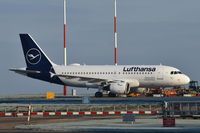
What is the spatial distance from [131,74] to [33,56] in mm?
15363

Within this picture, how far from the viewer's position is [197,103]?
39531mm

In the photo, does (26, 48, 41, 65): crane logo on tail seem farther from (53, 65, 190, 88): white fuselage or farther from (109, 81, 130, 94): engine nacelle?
(109, 81, 130, 94): engine nacelle

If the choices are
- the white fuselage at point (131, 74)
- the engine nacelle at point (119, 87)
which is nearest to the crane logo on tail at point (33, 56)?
the white fuselage at point (131, 74)

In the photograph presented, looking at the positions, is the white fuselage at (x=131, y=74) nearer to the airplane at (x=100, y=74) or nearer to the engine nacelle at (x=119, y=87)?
the airplane at (x=100, y=74)

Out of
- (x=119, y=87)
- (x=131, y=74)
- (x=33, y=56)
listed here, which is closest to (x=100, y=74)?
(x=131, y=74)

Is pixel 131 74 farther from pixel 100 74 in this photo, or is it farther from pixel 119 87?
pixel 100 74

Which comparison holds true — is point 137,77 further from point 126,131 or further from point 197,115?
point 126,131

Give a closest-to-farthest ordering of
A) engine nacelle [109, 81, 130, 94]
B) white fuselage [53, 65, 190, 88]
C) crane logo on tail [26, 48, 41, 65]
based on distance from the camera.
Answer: engine nacelle [109, 81, 130, 94] < white fuselage [53, 65, 190, 88] < crane logo on tail [26, 48, 41, 65]

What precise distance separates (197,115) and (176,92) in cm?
5436

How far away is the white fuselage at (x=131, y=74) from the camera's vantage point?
8138cm

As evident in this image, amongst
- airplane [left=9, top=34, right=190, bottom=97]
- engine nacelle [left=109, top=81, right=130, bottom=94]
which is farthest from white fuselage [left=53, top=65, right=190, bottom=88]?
engine nacelle [left=109, top=81, right=130, bottom=94]

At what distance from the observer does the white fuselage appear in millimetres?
81375

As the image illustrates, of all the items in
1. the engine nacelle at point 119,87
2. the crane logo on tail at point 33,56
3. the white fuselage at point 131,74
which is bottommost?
the engine nacelle at point 119,87

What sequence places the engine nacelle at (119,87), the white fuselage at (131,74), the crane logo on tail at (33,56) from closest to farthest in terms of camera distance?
the engine nacelle at (119,87), the white fuselage at (131,74), the crane logo on tail at (33,56)
